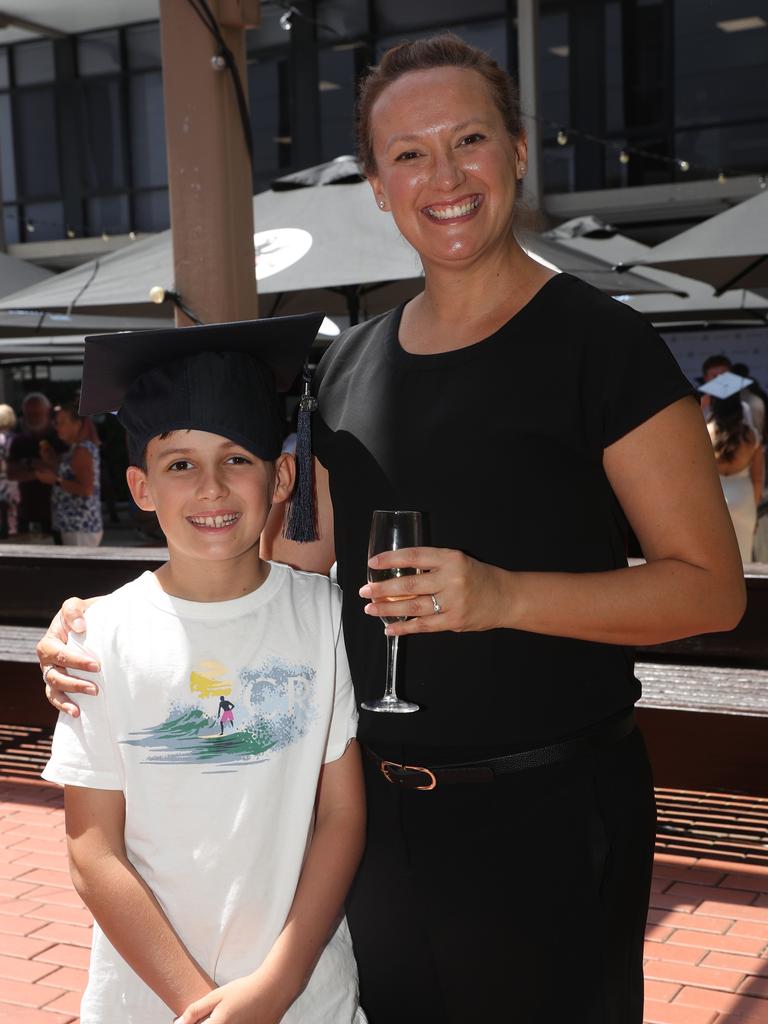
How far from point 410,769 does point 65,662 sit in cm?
57

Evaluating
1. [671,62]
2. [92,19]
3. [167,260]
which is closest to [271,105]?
[92,19]

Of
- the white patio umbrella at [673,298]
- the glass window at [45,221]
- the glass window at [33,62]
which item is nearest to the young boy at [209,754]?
Result: the white patio umbrella at [673,298]

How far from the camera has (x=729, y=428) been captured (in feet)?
23.3

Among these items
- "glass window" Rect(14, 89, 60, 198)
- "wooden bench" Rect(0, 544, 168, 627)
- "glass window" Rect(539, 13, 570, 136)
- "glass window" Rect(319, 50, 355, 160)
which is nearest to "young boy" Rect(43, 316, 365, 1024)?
"wooden bench" Rect(0, 544, 168, 627)

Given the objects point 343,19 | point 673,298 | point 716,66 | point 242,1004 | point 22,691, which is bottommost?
point 22,691

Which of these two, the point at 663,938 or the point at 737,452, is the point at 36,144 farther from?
the point at 663,938

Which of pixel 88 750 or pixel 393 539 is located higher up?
pixel 393 539

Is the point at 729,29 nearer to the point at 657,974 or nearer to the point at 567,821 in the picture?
the point at 657,974

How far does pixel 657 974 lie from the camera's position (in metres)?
3.54

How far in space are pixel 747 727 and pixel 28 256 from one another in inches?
749

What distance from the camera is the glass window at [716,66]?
16.1 meters

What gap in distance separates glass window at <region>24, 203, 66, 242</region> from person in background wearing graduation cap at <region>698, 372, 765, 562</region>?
16.6 meters

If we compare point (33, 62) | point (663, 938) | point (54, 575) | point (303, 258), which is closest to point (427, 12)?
point (33, 62)

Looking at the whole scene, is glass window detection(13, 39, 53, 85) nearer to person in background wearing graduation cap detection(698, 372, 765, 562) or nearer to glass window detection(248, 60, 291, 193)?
glass window detection(248, 60, 291, 193)
